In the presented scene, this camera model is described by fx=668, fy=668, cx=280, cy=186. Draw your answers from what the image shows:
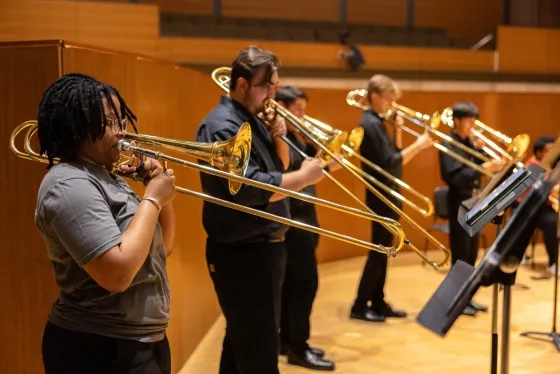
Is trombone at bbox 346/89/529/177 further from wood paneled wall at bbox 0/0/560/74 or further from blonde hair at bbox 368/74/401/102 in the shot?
wood paneled wall at bbox 0/0/560/74

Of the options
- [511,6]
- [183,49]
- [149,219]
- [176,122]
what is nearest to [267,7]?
[183,49]

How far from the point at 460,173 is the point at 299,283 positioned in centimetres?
158

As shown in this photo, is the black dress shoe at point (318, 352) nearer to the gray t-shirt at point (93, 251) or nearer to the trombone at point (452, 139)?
the trombone at point (452, 139)

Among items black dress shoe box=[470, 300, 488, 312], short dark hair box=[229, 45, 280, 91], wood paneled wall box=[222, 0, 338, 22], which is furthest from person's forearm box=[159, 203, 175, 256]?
wood paneled wall box=[222, 0, 338, 22]

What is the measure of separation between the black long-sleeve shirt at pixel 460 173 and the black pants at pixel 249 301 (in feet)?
8.32

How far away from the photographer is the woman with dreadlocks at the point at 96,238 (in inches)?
60.7

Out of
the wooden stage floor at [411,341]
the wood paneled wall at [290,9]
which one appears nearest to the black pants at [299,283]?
the wooden stage floor at [411,341]

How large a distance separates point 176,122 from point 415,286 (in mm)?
2828

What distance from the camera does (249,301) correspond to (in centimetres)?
236

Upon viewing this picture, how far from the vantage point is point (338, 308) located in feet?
16.2

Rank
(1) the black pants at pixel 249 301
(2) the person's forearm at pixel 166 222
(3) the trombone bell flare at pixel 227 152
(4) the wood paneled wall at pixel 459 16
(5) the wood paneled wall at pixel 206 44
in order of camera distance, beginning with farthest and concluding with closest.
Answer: (4) the wood paneled wall at pixel 459 16 < (5) the wood paneled wall at pixel 206 44 < (1) the black pants at pixel 249 301 < (3) the trombone bell flare at pixel 227 152 < (2) the person's forearm at pixel 166 222

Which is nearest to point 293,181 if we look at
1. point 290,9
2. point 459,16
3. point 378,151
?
point 378,151

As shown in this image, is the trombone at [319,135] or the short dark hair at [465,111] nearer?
the trombone at [319,135]

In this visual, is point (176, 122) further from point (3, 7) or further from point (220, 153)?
point (3, 7)
